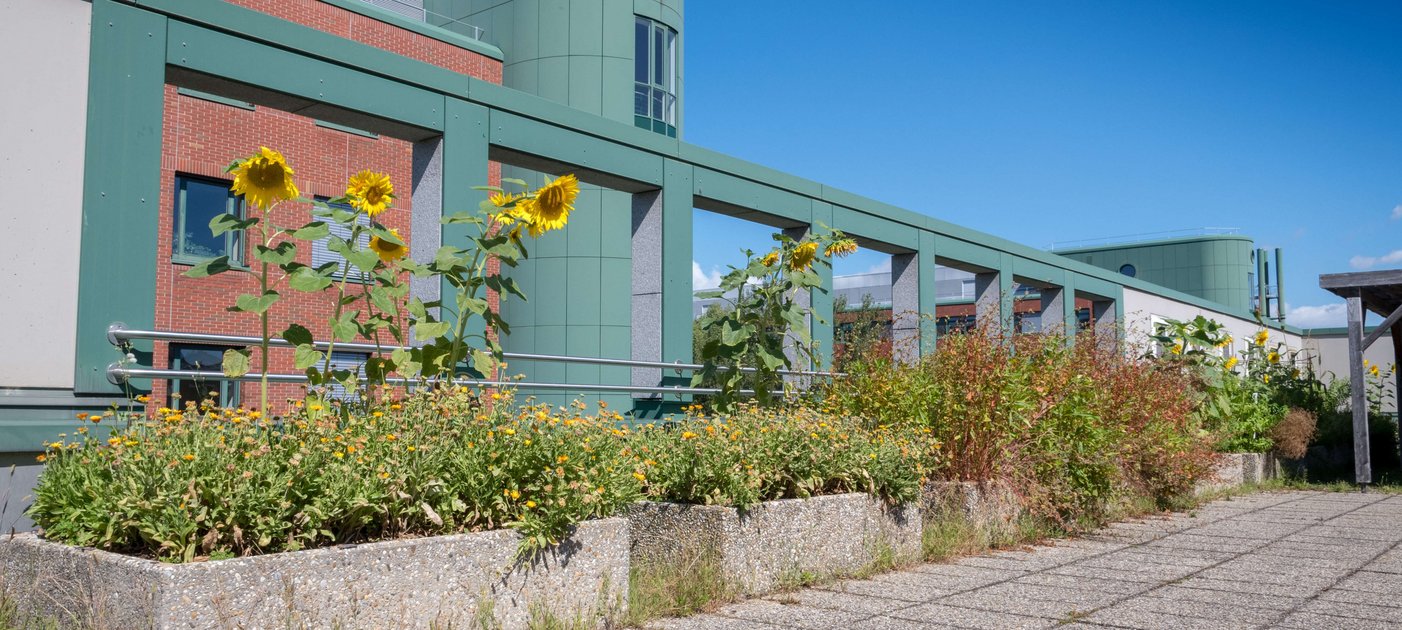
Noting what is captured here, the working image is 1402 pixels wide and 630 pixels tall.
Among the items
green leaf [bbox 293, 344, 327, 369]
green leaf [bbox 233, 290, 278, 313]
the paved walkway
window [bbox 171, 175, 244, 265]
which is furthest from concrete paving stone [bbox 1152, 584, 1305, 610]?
window [bbox 171, 175, 244, 265]

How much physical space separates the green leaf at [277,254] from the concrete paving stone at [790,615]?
2.42 meters

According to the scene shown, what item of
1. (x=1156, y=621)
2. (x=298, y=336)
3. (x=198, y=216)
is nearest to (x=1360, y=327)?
(x=1156, y=621)

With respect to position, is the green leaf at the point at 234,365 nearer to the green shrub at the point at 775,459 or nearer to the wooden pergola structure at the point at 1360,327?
the green shrub at the point at 775,459

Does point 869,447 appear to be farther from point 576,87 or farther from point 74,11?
point 576,87

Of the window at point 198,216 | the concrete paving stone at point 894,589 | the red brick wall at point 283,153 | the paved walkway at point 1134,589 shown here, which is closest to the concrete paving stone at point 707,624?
the paved walkway at point 1134,589

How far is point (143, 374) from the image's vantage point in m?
5.16

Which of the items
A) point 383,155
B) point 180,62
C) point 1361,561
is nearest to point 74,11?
point 180,62

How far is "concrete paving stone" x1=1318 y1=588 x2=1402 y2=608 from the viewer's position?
4.82 metres

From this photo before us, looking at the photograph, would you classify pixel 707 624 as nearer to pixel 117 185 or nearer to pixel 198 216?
pixel 117 185

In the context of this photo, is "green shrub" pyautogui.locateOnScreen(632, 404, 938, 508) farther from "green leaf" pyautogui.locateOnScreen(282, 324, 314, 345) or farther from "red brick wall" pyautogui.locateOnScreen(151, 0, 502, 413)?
"red brick wall" pyautogui.locateOnScreen(151, 0, 502, 413)

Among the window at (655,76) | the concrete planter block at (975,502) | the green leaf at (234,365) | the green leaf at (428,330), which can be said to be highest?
the window at (655,76)

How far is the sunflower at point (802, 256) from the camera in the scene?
7488mm

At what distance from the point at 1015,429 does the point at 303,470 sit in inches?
181

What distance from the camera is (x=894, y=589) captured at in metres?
5.07
